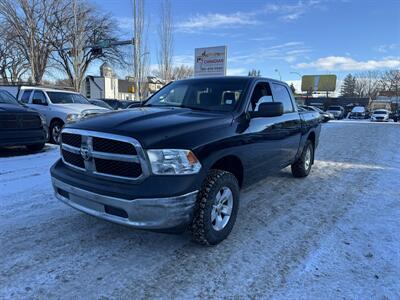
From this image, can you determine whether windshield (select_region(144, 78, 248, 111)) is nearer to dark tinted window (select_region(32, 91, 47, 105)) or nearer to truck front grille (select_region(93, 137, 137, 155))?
truck front grille (select_region(93, 137, 137, 155))

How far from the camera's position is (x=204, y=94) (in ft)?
14.4

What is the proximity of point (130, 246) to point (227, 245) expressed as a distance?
1021 millimetres

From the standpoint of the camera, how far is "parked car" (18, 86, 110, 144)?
9930 mm

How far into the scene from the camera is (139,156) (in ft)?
9.23

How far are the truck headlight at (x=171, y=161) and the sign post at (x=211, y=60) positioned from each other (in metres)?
18.5

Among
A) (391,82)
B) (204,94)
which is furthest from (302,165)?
(391,82)

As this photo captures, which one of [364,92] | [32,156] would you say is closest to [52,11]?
[32,156]

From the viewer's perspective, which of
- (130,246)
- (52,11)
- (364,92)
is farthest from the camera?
(364,92)

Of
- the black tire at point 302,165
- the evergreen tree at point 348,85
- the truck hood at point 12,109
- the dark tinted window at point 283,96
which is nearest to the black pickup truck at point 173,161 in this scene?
the dark tinted window at point 283,96

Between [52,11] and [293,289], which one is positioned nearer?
[293,289]

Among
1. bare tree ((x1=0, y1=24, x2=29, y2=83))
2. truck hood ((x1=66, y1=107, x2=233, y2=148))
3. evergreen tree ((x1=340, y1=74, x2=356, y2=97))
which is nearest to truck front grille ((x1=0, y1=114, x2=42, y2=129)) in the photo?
truck hood ((x1=66, y1=107, x2=233, y2=148))

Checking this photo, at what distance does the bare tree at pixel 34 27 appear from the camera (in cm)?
2588

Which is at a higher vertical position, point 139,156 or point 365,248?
point 139,156

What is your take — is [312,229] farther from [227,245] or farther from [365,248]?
[227,245]
